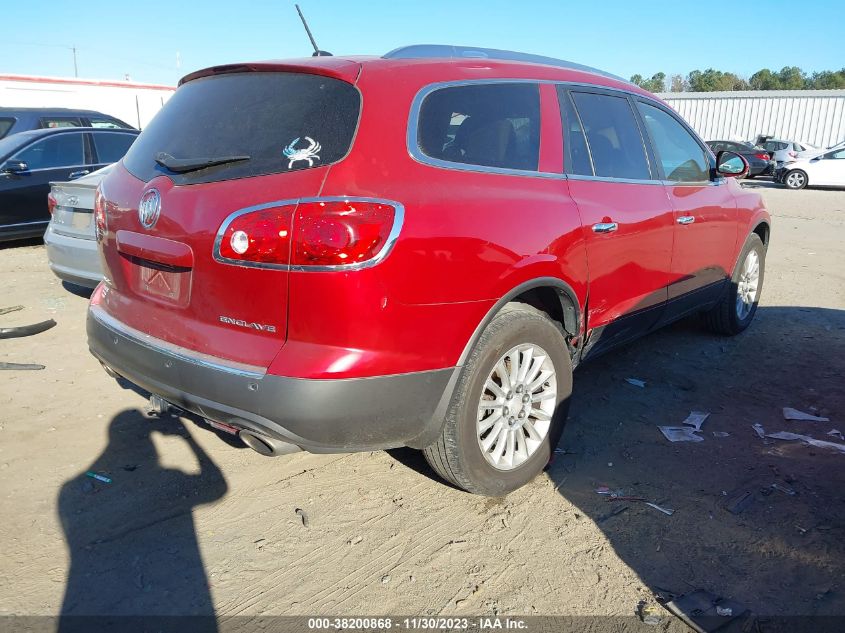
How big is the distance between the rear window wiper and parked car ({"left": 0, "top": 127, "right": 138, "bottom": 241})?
6.27 m

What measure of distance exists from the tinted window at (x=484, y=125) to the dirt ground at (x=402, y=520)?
1570mm

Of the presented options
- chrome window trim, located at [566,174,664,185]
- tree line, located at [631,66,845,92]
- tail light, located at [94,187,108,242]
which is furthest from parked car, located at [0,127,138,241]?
tree line, located at [631,66,845,92]

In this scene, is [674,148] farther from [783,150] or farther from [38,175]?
[783,150]

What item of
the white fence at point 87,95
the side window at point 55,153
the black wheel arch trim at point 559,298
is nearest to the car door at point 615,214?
the black wheel arch trim at point 559,298

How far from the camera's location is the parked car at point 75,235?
5449 millimetres

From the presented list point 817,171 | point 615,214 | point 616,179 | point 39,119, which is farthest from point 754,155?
point 615,214

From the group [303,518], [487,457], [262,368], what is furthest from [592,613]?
[262,368]

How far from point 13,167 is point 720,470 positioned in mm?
8233

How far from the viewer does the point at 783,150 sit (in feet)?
77.9

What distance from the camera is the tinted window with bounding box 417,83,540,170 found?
2777 mm

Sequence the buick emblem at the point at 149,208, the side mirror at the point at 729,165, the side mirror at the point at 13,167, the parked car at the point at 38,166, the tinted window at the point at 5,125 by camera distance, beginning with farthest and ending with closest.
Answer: the tinted window at the point at 5,125
the parked car at the point at 38,166
the side mirror at the point at 13,167
the side mirror at the point at 729,165
the buick emblem at the point at 149,208

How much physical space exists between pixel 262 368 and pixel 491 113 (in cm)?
156

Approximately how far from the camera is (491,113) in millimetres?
3084

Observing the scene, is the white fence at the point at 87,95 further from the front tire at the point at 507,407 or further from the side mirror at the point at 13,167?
the front tire at the point at 507,407
